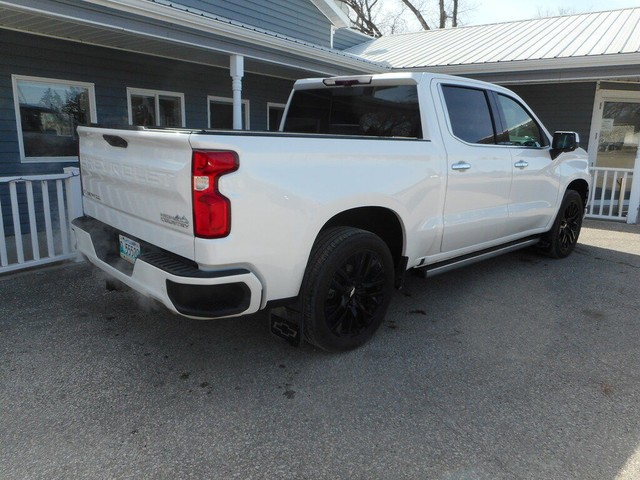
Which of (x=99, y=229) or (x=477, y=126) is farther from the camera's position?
(x=477, y=126)

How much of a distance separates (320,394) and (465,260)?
2.00 metres

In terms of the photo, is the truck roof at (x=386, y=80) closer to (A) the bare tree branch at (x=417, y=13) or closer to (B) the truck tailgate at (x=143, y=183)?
(B) the truck tailgate at (x=143, y=183)

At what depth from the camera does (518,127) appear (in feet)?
15.4

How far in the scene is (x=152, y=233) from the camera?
277 centimetres

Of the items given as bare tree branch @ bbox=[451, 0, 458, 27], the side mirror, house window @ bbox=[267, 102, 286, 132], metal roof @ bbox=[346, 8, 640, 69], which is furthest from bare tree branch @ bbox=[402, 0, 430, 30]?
the side mirror

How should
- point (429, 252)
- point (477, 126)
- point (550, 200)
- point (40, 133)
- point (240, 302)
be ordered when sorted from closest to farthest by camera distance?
point (240, 302), point (429, 252), point (477, 126), point (550, 200), point (40, 133)

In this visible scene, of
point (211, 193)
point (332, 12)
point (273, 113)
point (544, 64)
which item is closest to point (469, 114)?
point (211, 193)

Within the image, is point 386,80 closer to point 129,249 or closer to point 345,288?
point 345,288

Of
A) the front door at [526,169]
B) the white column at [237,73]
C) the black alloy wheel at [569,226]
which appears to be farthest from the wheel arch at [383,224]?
the white column at [237,73]

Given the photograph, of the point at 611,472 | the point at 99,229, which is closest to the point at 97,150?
the point at 99,229

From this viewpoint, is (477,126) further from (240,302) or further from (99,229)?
(99,229)

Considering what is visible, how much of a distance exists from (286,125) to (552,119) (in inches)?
359

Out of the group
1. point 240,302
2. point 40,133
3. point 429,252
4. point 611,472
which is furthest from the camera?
point 40,133

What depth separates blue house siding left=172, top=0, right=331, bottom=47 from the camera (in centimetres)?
929
